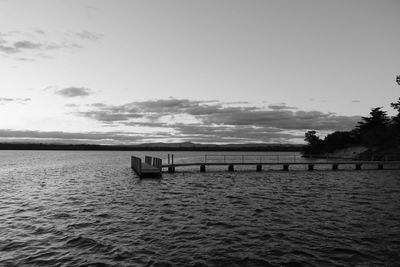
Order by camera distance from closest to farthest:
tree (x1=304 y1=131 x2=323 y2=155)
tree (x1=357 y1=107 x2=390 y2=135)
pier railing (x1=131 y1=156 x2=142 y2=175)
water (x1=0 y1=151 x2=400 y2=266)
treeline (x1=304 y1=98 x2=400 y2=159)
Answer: water (x1=0 y1=151 x2=400 y2=266), pier railing (x1=131 y1=156 x2=142 y2=175), treeline (x1=304 y1=98 x2=400 y2=159), tree (x1=357 y1=107 x2=390 y2=135), tree (x1=304 y1=131 x2=323 y2=155)

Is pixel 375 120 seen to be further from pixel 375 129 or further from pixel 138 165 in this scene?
pixel 138 165

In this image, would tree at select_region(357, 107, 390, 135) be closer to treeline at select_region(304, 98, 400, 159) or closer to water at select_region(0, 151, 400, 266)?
treeline at select_region(304, 98, 400, 159)

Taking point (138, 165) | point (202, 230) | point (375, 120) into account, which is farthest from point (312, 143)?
point (202, 230)

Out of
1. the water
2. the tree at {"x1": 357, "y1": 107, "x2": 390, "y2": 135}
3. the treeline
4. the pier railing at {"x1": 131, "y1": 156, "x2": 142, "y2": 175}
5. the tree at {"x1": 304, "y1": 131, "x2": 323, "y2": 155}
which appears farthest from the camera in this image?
the tree at {"x1": 304, "y1": 131, "x2": 323, "y2": 155}

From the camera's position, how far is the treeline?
78.9 m

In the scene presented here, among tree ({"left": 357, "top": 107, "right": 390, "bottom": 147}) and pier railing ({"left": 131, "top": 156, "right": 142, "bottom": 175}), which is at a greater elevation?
tree ({"left": 357, "top": 107, "right": 390, "bottom": 147})

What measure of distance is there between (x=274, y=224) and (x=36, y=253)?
37.8 feet

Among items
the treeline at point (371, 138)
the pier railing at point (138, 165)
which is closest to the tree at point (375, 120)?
the treeline at point (371, 138)

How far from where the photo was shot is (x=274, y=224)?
53.7 feet

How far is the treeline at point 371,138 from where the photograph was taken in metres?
78.9

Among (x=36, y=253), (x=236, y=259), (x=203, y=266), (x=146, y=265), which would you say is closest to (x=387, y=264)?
(x=236, y=259)

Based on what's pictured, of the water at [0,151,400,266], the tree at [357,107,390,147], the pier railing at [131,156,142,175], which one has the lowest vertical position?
the water at [0,151,400,266]

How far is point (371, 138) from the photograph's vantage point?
86.2m

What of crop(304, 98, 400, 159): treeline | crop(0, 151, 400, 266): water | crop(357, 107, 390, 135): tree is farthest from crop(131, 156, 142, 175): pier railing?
crop(357, 107, 390, 135): tree
